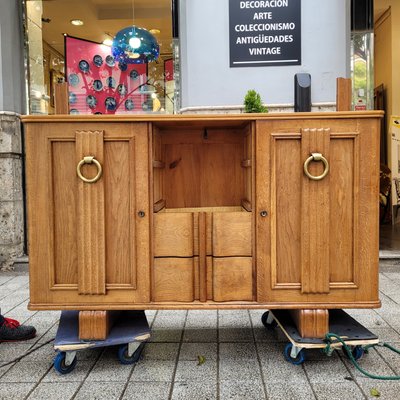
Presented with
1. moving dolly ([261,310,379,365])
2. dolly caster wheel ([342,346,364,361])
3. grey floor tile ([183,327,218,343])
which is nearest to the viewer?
moving dolly ([261,310,379,365])

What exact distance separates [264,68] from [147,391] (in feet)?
12.7

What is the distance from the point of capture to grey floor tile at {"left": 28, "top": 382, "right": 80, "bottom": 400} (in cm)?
229

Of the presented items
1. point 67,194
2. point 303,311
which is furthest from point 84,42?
point 303,311

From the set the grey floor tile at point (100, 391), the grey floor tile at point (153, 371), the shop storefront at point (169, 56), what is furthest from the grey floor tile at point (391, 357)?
the shop storefront at point (169, 56)

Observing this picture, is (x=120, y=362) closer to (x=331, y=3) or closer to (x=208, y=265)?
(x=208, y=265)

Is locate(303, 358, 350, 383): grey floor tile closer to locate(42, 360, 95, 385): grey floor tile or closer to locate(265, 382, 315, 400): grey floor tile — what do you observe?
locate(265, 382, 315, 400): grey floor tile

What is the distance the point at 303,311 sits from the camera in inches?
102

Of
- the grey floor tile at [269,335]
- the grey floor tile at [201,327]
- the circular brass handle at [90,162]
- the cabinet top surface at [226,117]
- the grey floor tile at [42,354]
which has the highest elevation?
the cabinet top surface at [226,117]

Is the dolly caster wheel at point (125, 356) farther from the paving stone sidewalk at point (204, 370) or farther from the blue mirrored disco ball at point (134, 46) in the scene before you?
the blue mirrored disco ball at point (134, 46)

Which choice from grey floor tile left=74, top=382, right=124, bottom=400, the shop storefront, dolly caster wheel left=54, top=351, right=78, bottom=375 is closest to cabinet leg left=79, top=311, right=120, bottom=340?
dolly caster wheel left=54, top=351, right=78, bottom=375

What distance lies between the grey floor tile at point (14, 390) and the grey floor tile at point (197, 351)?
0.87 m

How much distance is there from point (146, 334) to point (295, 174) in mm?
1260

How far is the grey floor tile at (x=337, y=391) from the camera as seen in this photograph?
2244 mm

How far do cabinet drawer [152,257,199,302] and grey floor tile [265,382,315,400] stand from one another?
654mm
